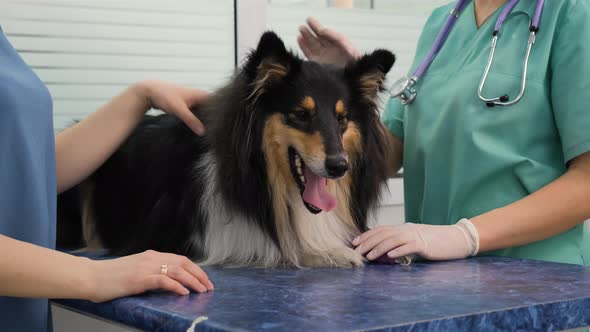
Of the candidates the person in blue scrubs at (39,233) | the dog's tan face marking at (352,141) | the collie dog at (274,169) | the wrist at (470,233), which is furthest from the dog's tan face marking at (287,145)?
the wrist at (470,233)

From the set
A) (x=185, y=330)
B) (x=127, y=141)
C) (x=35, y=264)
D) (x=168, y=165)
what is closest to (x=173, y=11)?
(x=127, y=141)

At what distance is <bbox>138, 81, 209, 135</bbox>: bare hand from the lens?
1556 mm

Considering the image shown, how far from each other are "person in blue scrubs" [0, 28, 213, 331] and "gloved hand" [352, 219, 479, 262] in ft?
1.44

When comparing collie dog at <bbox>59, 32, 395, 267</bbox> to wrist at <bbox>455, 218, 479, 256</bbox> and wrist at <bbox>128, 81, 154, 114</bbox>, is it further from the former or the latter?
wrist at <bbox>455, 218, 479, 256</bbox>

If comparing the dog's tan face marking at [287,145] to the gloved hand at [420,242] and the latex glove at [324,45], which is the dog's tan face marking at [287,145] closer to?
the gloved hand at [420,242]

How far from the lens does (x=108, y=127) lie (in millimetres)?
1567

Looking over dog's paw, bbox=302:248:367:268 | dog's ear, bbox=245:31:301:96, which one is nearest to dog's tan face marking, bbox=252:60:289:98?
dog's ear, bbox=245:31:301:96

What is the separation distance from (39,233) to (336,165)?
1.78 feet

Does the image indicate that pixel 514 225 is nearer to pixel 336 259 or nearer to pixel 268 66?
pixel 336 259

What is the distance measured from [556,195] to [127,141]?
38.0 inches

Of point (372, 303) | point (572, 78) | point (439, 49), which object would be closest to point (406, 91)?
point (439, 49)

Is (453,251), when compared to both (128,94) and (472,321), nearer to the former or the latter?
(472,321)

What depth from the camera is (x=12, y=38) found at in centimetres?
212

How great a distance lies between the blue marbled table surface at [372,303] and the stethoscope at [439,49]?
0.42 meters
